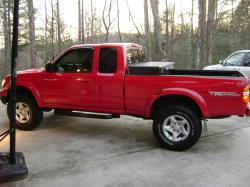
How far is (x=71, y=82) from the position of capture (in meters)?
6.68

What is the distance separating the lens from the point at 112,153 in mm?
5723

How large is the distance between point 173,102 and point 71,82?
206 cm

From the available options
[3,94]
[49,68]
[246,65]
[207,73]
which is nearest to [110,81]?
[49,68]

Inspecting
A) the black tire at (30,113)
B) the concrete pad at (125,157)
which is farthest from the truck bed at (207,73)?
the black tire at (30,113)

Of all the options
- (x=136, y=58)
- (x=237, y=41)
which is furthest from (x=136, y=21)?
(x=136, y=58)

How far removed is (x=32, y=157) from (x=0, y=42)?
33.4 metres

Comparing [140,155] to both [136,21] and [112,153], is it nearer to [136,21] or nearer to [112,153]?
[112,153]

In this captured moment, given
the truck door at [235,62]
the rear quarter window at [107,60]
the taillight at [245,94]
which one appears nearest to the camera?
the taillight at [245,94]

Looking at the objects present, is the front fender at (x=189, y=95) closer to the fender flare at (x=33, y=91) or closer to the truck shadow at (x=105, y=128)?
the truck shadow at (x=105, y=128)

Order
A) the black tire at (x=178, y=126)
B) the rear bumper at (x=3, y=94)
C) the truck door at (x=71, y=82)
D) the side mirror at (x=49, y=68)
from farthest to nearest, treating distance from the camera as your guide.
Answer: the rear bumper at (x=3, y=94) < the side mirror at (x=49, y=68) < the truck door at (x=71, y=82) < the black tire at (x=178, y=126)

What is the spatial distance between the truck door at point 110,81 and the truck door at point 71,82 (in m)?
0.17

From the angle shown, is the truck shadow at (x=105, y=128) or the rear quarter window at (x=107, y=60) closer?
the rear quarter window at (x=107, y=60)

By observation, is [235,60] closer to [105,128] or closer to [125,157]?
[105,128]

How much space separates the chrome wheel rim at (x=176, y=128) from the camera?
5.76 meters
